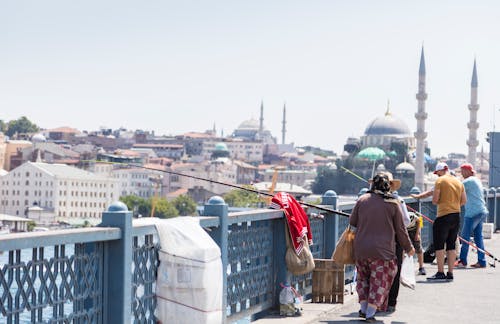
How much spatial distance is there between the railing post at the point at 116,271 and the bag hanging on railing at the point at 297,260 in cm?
288

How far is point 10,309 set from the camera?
501 cm

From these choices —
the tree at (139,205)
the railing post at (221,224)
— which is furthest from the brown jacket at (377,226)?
the tree at (139,205)

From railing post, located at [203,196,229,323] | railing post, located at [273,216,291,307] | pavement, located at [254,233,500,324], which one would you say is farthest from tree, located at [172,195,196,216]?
railing post, located at [203,196,229,323]

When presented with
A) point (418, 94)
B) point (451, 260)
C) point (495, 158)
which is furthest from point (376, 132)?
point (451, 260)

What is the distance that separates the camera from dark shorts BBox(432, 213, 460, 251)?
11547 mm

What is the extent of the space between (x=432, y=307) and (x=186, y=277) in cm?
384

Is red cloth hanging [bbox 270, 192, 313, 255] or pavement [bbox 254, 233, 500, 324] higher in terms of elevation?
red cloth hanging [bbox 270, 192, 313, 255]

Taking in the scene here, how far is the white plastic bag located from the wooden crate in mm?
536

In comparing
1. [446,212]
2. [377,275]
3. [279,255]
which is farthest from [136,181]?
[377,275]

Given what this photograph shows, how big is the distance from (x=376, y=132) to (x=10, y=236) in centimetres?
18383

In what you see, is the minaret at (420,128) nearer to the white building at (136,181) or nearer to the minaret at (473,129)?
the minaret at (473,129)

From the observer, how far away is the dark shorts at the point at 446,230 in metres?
11.5

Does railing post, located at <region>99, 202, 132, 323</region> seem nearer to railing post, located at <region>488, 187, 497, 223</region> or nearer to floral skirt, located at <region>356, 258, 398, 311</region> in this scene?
floral skirt, located at <region>356, 258, 398, 311</region>

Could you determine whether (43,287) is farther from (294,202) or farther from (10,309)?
(294,202)
